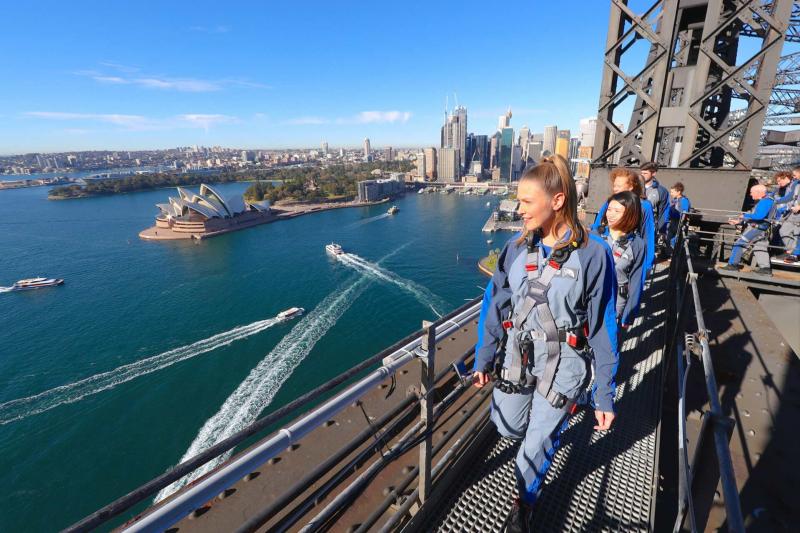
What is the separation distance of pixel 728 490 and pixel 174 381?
55.9 feet

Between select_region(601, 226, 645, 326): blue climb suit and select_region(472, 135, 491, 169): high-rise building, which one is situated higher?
select_region(472, 135, 491, 169): high-rise building

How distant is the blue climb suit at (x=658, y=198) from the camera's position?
3.32m

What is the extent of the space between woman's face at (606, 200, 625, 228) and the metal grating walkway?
108 centimetres

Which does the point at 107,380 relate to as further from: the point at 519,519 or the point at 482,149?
the point at 482,149

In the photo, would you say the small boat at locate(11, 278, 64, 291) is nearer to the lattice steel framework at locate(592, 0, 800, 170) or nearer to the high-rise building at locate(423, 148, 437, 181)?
the lattice steel framework at locate(592, 0, 800, 170)

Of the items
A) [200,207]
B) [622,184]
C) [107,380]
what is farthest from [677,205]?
[200,207]

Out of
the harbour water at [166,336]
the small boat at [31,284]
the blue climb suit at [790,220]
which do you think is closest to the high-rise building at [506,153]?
the harbour water at [166,336]

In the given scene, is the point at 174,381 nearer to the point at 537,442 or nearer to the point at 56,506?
the point at 56,506

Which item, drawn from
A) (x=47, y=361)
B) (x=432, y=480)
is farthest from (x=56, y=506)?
(x=432, y=480)

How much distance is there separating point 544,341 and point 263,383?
14.5 metres

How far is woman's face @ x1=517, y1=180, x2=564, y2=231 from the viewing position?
1.29 meters

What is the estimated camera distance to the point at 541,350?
1.38 m

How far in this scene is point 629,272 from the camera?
96.5 inches

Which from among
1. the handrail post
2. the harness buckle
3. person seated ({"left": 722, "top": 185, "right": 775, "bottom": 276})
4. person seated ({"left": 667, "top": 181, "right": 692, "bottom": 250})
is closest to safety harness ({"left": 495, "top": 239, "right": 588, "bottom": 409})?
the harness buckle
